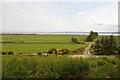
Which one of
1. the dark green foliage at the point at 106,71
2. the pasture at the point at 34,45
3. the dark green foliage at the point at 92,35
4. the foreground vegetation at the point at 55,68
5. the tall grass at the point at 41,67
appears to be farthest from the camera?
the dark green foliage at the point at 92,35

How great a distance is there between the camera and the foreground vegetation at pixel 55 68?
5.76 m

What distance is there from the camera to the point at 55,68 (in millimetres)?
6059

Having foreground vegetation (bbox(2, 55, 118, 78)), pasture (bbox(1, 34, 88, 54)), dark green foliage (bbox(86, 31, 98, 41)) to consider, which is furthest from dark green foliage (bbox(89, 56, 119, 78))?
dark green foliage (bbox(86, 31, 98, 41))

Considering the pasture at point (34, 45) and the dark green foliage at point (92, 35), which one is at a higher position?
the dark green foliage at point (92, 35)

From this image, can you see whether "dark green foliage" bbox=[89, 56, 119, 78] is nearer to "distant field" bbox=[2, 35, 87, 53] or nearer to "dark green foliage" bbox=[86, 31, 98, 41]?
"distant field" bbox=[2, 35, 87, 53]

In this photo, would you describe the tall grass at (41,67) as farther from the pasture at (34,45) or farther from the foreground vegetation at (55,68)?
the pasture at (34,45)

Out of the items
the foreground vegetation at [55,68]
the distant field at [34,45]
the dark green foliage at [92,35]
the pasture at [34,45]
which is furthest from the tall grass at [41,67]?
the dark green foliage at [92,35]

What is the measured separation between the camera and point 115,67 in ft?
17.9

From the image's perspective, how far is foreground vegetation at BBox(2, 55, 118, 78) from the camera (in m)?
5.76

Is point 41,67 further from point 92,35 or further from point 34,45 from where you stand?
point 92,35

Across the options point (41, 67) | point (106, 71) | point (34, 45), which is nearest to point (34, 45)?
point (34, 45)

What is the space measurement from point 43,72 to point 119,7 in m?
2.77

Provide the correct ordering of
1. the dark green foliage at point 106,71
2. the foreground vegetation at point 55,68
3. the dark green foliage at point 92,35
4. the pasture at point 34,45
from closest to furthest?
1. the dark green foliage at point 106,71
2. the foreground vegetation at point 55,68
3. the pasture at point 34,45
4. the dark green foliage at point 92,35

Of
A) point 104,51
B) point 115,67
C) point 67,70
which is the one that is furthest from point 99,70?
point 104,51
